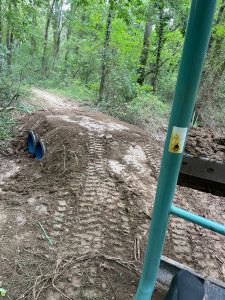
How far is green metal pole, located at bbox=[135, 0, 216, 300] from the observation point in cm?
77

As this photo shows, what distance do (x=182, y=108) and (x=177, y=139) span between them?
5.5 inches

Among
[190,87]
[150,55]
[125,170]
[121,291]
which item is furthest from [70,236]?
[150,55]

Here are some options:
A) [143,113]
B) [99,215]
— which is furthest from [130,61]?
[99,215]

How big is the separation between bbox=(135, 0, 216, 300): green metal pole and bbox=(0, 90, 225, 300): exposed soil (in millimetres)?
817

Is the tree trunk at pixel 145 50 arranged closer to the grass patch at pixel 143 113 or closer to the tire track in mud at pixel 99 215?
the grass patch at pixel 143 113

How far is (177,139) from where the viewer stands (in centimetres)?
91

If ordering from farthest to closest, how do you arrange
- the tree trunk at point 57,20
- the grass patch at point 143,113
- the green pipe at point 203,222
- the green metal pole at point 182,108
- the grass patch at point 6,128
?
the tree trunk at point 57,20, the grass patch at point 143,113, the grass patch at point 6,128, the green pipe at point 203,222, the green metal pole at point 182,108

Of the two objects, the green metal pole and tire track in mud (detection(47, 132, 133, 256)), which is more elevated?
the green metal pole

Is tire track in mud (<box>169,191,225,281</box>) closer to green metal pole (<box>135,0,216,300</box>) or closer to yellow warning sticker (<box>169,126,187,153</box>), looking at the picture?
green metal pole (<box>135,0,216,300</box>)

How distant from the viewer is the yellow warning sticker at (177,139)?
899mm

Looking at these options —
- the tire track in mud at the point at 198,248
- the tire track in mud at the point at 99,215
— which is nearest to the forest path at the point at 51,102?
the tire track in mud at the point at 99,215

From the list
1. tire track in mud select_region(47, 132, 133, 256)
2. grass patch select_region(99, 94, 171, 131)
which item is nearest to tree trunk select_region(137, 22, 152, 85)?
grass patch select_region(99, 94, 171, 131)

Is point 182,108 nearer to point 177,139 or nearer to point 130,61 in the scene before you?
point 177,139

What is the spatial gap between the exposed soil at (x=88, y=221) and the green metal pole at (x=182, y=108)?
Answer: 2.68 ft
